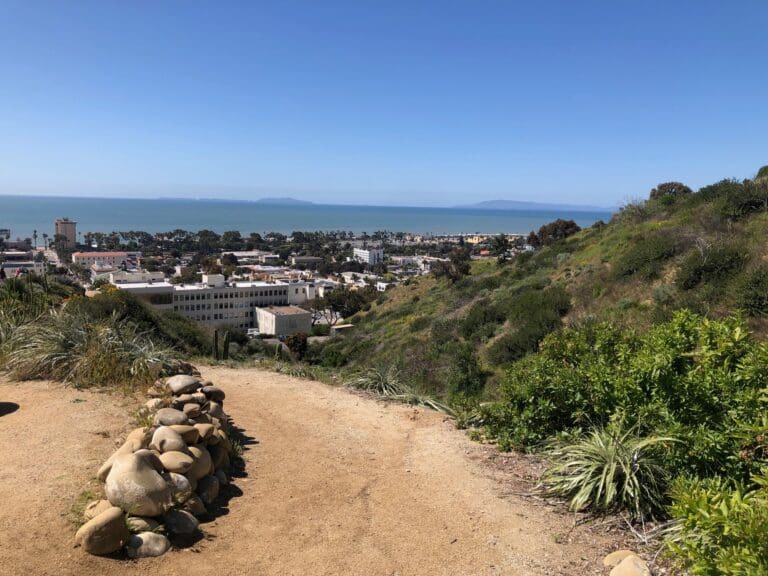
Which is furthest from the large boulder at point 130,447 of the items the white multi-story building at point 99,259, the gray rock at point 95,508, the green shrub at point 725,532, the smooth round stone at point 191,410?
the white multi-story building at point 99,259

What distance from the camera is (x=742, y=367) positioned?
A: 16.9 ft

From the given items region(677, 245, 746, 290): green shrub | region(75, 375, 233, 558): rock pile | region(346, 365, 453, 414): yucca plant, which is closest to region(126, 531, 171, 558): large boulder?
region(75, 375, 233, 558): rock pile

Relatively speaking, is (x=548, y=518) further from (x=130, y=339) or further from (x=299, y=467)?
(x=130, y=339)

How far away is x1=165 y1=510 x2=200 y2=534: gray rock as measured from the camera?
4.61 meters

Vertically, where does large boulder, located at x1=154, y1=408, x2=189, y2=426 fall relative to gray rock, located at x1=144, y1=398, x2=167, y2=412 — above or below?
above

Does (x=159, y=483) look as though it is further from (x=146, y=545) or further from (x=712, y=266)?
(x=712, y=266)

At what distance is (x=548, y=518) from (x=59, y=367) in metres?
7.43

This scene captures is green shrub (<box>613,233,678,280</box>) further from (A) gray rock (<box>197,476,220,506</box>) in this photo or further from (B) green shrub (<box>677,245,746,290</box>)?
(A) gray rock (<box>197,476,220,506</box>)

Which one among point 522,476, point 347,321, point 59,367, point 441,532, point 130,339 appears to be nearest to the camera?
point 441,532

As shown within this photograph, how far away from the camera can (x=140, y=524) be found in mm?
4391

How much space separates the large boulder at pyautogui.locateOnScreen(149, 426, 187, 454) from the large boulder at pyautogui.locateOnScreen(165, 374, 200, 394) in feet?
5.43

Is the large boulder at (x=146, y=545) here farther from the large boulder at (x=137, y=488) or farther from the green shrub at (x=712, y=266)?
the green shrub at (x=712, y=266)

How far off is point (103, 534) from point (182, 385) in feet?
10.3

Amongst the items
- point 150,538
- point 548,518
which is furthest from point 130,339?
point 548,518
